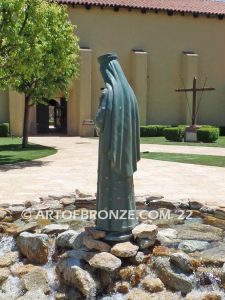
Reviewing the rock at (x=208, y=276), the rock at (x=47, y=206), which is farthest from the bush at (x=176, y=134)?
the rock at (x=208, y=276)

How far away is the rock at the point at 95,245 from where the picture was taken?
438 centimetres

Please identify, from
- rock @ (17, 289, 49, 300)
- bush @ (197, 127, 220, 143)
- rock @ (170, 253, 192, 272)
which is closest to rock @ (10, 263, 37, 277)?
rock @ (17, 289, 49, 300)

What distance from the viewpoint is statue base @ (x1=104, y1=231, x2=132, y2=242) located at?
449 centimetres

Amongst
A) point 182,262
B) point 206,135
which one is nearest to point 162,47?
point 206,135

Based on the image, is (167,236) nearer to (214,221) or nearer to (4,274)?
(214,221)

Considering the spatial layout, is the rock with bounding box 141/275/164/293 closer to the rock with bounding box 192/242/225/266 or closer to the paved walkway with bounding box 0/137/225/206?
the rock with bounding box 192/242/225/266

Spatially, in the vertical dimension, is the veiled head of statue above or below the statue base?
above

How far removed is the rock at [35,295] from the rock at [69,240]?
27.6 inches

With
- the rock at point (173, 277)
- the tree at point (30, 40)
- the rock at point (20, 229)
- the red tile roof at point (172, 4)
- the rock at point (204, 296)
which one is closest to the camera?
the rock at point (204, 296)

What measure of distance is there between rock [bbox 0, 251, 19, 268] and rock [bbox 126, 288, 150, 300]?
141 centimetres

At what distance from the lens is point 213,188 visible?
8594mm

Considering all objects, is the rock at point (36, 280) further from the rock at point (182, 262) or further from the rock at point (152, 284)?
the rock at point (182, 262)

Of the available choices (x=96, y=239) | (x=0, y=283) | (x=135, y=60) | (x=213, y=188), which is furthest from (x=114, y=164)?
(x=135, y=60)

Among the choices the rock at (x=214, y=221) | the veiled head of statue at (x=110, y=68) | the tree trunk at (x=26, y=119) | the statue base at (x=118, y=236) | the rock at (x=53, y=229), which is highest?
the veiled head of statue at (x=110, y=68)
